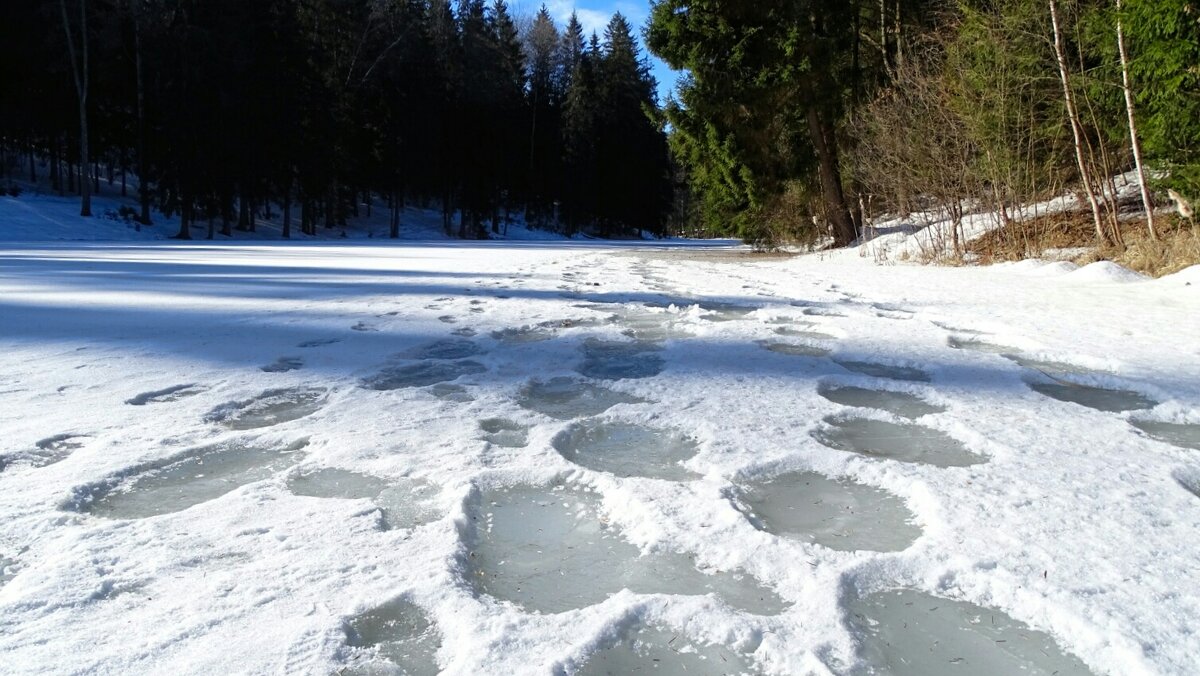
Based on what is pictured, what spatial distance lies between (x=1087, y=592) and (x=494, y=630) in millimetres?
1070

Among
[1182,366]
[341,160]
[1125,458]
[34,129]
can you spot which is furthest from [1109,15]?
[34,129]

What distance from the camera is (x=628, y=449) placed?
2.18 metres

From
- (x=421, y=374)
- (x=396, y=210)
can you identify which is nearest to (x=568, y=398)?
(x=421, y=374)

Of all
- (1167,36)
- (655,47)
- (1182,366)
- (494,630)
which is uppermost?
(655,47)

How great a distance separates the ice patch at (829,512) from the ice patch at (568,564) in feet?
0.97

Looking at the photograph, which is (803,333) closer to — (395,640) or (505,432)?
(505,432)

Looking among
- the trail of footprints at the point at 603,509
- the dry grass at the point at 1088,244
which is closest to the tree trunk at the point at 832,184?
the dry grass at the point at 1088,244

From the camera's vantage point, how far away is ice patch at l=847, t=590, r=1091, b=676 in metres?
1.12

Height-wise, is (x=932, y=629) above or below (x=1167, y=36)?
below

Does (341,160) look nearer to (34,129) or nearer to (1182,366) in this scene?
(34,129)

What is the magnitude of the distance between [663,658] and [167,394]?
234cm

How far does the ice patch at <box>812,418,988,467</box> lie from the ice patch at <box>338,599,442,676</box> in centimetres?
142

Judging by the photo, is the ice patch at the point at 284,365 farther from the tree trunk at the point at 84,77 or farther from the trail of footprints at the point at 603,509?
the tree trunk at the point at 84,77

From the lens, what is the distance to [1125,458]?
1.99m
